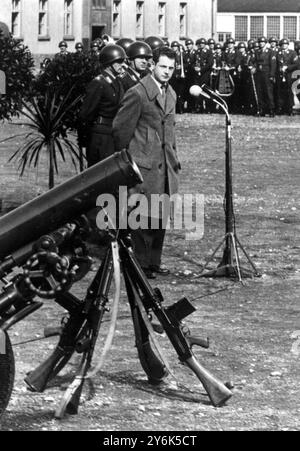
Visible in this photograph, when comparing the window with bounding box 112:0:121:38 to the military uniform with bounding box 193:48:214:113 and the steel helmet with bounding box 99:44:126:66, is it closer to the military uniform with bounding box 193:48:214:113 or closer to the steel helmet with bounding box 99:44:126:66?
the military uniform with bounding box 193:48:214:113

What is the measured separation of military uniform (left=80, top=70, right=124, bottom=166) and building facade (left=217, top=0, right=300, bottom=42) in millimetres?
80260

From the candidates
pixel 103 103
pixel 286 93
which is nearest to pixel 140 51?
pixel 103 103

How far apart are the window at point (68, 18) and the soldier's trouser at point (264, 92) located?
20207 millimetres

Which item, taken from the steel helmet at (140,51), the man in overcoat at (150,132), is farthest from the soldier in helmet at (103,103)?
the man in overcoat at (150,132)

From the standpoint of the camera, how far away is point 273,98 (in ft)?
119

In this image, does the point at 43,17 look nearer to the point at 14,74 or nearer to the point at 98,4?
the point at 98,4

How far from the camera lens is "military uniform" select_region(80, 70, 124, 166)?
13.8 metres

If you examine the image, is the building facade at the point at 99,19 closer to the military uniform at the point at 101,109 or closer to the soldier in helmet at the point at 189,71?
the soldier in helmet at the point at 189,71

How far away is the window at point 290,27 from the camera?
92438 millimetres

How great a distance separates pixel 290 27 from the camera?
93.4 metres

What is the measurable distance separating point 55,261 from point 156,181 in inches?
195

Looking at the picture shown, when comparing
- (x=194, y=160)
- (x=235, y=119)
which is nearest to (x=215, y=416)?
(x=194, y=160)

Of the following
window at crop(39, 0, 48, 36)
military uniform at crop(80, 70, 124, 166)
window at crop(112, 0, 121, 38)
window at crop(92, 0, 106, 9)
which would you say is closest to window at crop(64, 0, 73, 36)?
window at crop(39, 0, 48, 36)
